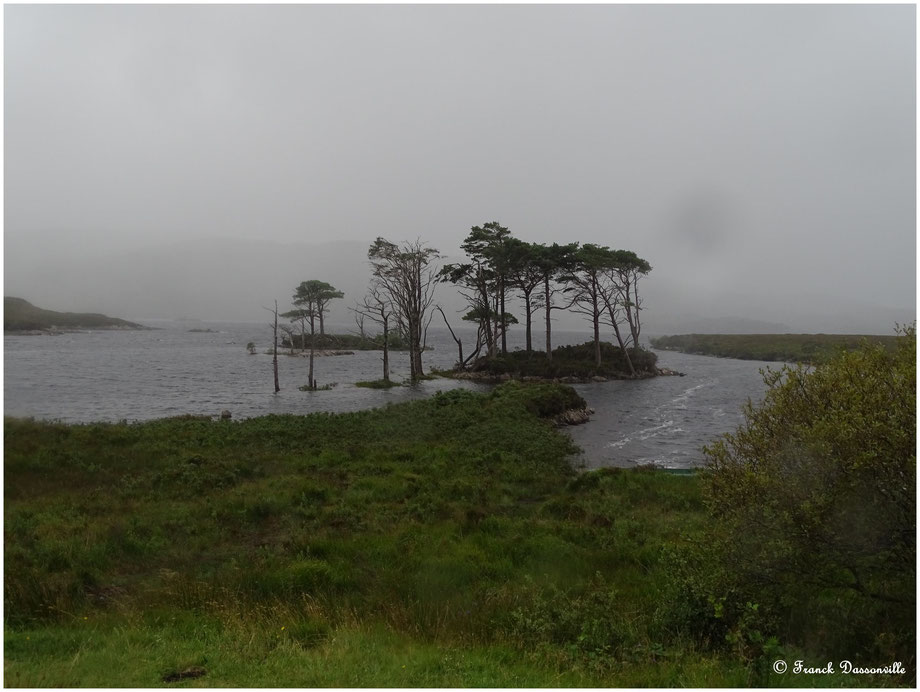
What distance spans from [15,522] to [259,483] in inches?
232

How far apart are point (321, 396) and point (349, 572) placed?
98.8 ft

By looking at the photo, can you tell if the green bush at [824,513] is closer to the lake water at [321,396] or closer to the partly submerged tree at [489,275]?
the lake water at [321,396]

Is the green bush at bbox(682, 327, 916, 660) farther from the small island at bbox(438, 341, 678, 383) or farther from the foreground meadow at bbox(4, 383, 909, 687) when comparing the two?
the small island at bbox(438, 341, 678, 383)

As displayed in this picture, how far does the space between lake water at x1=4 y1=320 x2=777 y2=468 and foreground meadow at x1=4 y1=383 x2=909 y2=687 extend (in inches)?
267

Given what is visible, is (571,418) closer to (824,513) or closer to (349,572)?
(349,572)

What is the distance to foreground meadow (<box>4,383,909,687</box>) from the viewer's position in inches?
241

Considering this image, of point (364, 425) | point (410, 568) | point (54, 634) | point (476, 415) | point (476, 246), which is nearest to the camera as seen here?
point (54, 634)

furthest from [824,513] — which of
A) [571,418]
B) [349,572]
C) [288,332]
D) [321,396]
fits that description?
[288,332]

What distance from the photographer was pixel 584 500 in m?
15.5

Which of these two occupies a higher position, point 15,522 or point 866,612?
point 866,612

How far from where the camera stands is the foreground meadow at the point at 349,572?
6.11 metres

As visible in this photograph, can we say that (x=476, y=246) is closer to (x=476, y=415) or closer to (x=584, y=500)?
(x=476, y=415)

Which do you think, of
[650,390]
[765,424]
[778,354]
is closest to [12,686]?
[765,424]

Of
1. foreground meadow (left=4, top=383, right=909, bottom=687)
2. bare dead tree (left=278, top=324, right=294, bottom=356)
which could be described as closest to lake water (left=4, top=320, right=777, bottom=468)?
bare dead tree (left=278, top=324, right=294, bottom=356)
